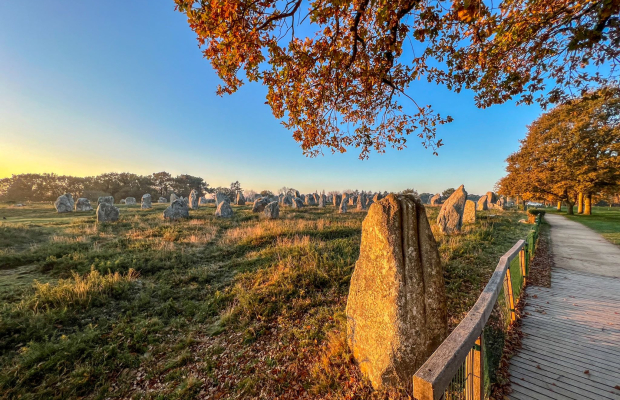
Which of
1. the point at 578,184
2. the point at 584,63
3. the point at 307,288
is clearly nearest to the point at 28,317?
the point at 307,288

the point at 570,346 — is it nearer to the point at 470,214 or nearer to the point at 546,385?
the point at 546,385

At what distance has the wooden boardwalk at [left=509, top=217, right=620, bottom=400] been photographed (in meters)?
2.68

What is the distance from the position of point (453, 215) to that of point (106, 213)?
906 inches

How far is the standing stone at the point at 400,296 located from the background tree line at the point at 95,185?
5176 cm

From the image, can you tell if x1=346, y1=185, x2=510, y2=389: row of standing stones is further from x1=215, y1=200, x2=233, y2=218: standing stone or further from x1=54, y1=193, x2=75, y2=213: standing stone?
x1=54, y1=193, x2=75, y2=213: standing stone

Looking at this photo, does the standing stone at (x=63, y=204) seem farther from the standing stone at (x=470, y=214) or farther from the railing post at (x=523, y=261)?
the standing stone at (x=470, y=214)

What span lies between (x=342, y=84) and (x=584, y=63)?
182 inches

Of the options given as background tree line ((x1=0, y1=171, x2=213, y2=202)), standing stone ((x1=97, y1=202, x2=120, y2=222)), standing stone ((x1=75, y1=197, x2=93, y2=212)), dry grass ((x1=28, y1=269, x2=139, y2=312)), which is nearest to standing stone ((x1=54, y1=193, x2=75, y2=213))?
standing stone ((x1=75, y1=197, x2=93, y2=212))

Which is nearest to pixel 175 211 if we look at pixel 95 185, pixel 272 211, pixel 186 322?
pixel 272 211

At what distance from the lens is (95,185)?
41.5 m

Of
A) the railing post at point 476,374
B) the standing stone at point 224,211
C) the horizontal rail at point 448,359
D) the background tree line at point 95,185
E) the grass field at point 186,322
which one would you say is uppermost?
the background tree line at point 95,185

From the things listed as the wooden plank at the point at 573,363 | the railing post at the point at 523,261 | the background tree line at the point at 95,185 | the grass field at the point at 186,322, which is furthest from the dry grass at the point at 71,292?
the background tree line at the point at 95,185

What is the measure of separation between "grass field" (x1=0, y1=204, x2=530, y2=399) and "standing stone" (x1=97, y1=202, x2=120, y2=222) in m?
8.58

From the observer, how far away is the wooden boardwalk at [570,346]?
2.68 m
